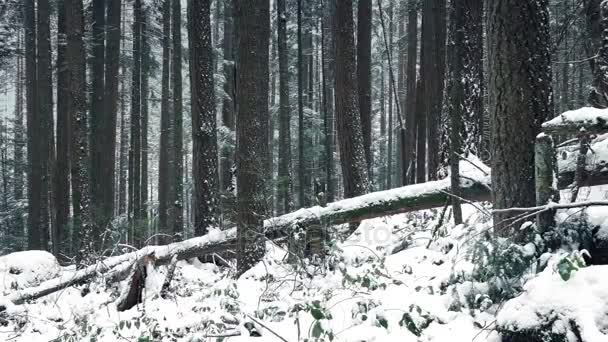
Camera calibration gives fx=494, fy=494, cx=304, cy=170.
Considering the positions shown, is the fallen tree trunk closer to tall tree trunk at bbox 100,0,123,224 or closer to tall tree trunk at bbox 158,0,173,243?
tall tree trunk at bbox 100,0,123,224

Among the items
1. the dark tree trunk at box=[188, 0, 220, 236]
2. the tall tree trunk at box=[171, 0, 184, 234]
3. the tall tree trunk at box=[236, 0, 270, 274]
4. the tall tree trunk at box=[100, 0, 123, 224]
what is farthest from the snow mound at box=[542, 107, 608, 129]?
the tall tree trunk at box=[100, 0, 123, 224]

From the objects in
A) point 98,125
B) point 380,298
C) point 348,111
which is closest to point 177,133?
point 98,125

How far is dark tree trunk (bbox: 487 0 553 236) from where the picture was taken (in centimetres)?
452

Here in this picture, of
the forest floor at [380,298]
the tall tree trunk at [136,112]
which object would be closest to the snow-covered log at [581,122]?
the forest floor at [380,298]

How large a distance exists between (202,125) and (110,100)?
8.19m

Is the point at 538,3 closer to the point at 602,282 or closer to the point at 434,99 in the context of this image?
the point at 602,282

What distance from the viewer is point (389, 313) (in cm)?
414

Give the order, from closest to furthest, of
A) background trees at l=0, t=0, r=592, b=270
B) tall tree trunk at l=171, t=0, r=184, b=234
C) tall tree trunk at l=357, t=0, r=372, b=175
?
1. background trees at l=0, t=0, r=592, b=270
2. tall tree trunk at l=357, t=0, r=372, b=175
3. tall tree trunk at l=171, t=0, r=184, b=234

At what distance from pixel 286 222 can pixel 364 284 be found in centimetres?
310

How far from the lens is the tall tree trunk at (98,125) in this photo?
16.2 m

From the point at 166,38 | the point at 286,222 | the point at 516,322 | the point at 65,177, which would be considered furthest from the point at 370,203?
the point at 166,38

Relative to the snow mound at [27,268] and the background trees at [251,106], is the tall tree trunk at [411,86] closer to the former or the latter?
the background trees at [251,106]

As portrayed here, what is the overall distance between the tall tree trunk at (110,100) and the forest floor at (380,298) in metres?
7.88

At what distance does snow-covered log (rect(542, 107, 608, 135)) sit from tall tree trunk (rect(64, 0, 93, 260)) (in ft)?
34.8
